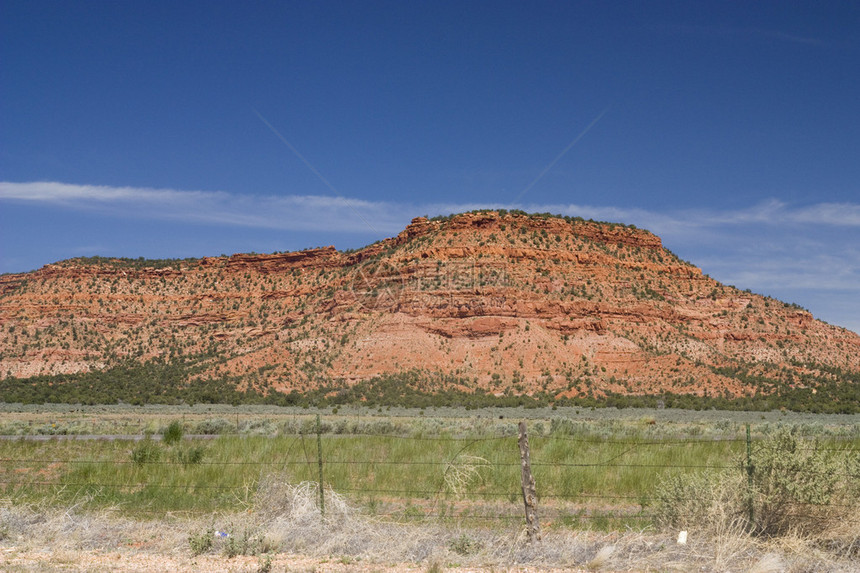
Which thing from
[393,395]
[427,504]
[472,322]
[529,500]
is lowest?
[427,504]

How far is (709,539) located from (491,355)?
153ft

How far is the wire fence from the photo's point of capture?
11117 mm

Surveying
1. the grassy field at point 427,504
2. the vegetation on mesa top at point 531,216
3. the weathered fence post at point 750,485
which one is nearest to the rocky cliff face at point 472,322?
the vegetation on mesa top at point 531,216

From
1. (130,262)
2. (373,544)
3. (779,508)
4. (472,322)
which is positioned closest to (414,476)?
(373,544)

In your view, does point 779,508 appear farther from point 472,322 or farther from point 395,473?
point 472,322

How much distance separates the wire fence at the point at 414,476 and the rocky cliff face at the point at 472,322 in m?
35.9

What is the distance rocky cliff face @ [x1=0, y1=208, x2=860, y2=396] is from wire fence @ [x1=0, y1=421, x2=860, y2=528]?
3593cm

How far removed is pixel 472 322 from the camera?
58.7 m

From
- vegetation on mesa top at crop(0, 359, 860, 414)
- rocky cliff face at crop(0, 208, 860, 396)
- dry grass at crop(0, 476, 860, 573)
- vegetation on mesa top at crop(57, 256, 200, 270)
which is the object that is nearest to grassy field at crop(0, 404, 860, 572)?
dry grass at crop(0, 476, 860, 573)

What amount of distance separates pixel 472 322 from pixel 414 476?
4499 centimetres

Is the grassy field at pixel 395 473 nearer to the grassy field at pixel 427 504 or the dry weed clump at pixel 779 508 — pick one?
the grassy field at pixel 427 504

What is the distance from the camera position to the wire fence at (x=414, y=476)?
1112 centimetres

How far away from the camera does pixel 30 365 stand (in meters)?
70.7

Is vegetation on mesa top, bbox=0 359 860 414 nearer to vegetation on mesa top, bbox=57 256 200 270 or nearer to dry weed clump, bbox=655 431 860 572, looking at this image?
vegetation on mesa top, bbox=57 256 200 270
